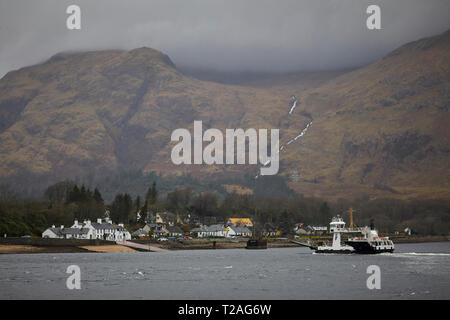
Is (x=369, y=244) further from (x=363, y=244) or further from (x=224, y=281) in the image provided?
(x=224, y=281)

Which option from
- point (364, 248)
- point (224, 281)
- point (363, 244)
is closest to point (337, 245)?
point (364, 248)

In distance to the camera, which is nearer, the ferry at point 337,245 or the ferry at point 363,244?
the ferry at point 363,244

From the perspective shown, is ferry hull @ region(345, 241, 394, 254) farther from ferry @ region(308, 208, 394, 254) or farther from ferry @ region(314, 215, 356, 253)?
ferry @ region(314, 215, 356, 253)

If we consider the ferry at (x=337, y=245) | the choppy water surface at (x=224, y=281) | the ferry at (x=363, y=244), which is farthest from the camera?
the ferry at (x=337, y=245)

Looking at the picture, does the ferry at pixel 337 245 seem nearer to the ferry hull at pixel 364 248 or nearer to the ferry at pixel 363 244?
the ferry at pixel 363 244

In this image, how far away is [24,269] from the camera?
352 feet

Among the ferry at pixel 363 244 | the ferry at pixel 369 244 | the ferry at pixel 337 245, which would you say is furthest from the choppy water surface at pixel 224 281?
the ferry at pixel 337 245

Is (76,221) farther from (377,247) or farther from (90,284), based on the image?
(90,284)

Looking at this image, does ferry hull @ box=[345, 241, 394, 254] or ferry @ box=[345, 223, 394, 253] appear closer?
ferry hull @ box=[345, 241, 394, 254]

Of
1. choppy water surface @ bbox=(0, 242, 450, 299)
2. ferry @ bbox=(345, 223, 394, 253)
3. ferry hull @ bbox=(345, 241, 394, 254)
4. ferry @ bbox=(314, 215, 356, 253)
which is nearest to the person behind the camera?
choppy water surface @ bbox=(0, 242, 450, 299)

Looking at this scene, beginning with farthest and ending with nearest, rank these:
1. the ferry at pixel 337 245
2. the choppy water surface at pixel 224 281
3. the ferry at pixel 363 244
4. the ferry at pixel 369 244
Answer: the ferry at pixel 337 245
the ferry at pixel 363 244
the ferry at pixel 369 244
the choppy water surface at pixel 224 281

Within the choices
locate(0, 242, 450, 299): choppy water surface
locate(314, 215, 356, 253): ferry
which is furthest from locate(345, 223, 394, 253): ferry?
locate(0, 242, 450, 299): choppy water surface

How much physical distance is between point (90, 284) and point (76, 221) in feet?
389
